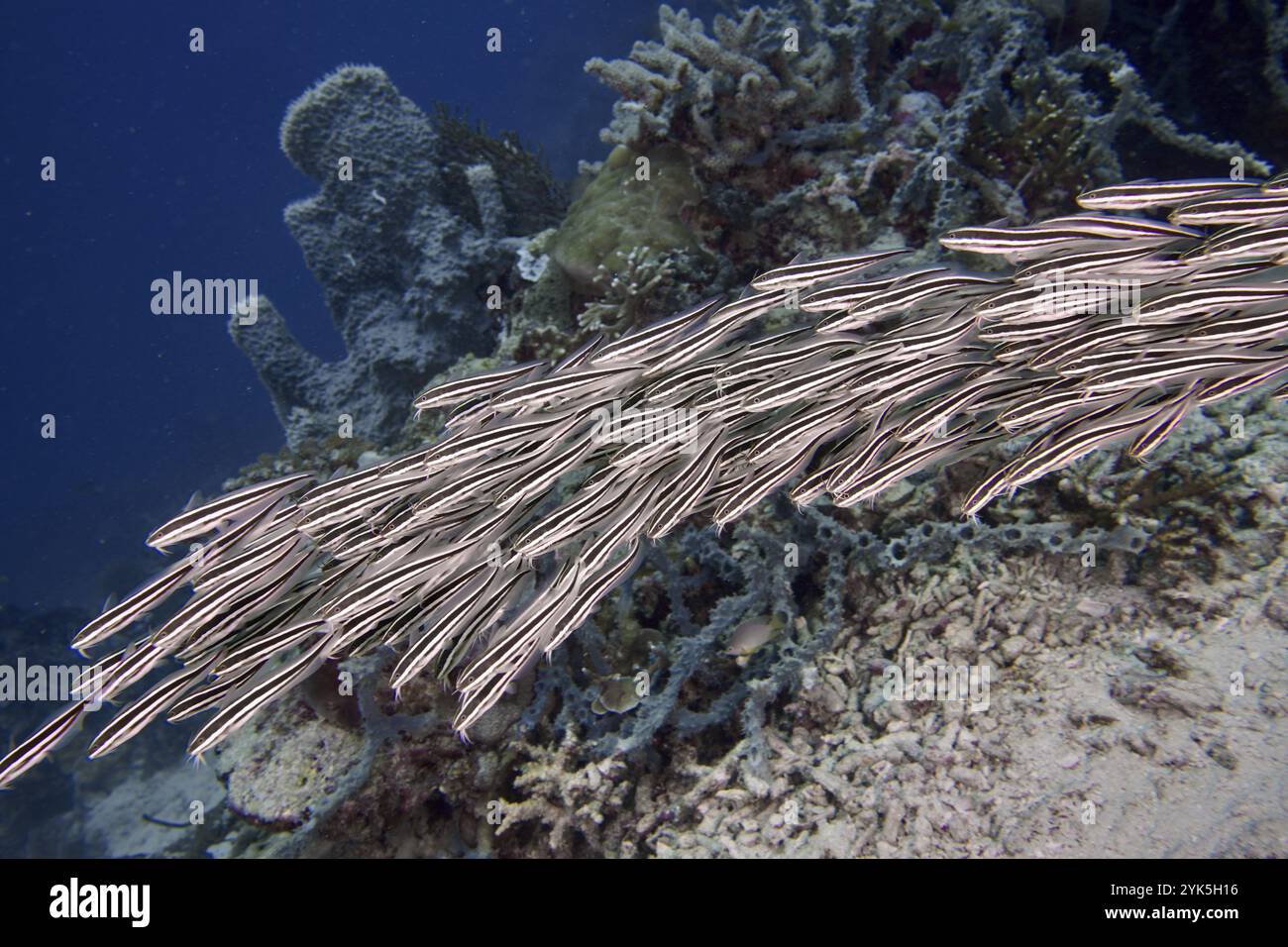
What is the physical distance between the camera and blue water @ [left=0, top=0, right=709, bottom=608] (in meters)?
61.9

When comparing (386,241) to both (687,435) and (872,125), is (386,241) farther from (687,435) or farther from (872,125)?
(687,435)

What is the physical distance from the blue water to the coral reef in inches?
1899

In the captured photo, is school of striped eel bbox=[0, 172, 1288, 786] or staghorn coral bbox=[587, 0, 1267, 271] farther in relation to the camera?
staghorn coral bbox=[587, 0, 1267, 271]

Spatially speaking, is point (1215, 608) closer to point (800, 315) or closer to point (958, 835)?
point (958, 835)

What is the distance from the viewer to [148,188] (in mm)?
77938

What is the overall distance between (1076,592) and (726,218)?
13.2ft

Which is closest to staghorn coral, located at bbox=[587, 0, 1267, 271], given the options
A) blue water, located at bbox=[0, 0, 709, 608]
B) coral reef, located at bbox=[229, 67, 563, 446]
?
coral reef, located at bbox=[229, 67, 563, 446]

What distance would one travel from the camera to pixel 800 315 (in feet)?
14.5

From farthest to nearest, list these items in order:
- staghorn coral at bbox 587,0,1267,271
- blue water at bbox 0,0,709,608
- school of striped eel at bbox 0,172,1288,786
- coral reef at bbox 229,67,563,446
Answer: blue water at bbox 0,0,709,608, coral reef at bbox 229,67,563,446, staghorn coral at bbox 587,0,1267,271, school of striped eel at bbox 0,172,1288,786

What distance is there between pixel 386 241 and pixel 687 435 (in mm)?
7706

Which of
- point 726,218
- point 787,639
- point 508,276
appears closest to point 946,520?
point 787,639

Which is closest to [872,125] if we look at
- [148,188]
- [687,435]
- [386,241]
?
[687,435]

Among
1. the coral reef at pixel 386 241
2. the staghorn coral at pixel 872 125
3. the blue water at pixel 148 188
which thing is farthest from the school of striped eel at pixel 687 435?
the blue water at pixel 148 188

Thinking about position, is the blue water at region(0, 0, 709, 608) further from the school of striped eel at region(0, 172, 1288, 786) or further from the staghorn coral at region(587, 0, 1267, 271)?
the school of striped eel at region(0, 172, 1288, 786)
